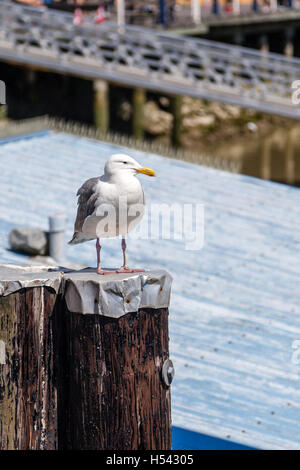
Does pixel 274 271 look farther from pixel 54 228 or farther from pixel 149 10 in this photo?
pixel 149 10

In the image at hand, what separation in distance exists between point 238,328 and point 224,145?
84.0 feet

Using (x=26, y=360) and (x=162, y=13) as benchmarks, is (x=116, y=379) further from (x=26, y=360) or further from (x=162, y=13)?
(x=162, y=13)

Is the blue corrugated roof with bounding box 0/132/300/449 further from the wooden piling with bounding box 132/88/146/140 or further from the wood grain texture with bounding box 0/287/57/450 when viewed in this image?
the wooden piling with bounding box 132/88/146/140

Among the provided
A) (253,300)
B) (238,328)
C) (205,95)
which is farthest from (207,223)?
(205,95)

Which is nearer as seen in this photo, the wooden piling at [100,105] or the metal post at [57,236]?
the metal post at [57,236]

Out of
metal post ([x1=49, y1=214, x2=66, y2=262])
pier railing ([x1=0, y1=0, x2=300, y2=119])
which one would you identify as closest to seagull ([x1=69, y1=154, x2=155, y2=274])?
metal post ([x1=49, y1=214, x2=66, y2=262])

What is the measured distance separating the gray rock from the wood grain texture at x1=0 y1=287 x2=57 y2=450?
482 cm

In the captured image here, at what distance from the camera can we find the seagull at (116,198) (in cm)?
439

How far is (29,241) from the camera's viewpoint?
868 cm

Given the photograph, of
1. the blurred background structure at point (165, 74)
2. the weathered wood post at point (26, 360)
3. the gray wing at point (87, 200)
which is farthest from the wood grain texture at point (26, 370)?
the blurred background structure at point (165, 74)

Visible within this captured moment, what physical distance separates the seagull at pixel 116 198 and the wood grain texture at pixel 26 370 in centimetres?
48

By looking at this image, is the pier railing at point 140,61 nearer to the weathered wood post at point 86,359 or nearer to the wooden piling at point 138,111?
the wooden piling at point 138,111

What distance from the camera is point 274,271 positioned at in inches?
365
